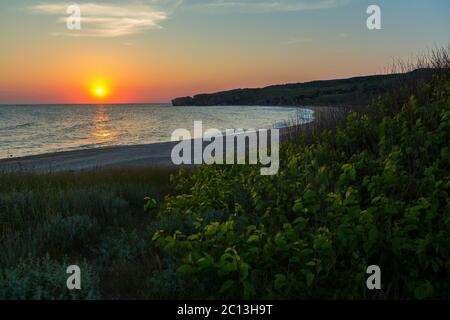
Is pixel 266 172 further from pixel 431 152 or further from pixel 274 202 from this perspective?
pixel 431 152

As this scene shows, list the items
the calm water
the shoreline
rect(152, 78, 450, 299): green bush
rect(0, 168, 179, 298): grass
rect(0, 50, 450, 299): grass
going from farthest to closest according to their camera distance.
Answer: the calm water
the shoreline
rect(0, 168, 179, 298): grass
rect(0, 50, 450, 299): grass
rect(152, 78, 450, 299): green bush

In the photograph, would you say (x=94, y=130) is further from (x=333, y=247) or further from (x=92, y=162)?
(x=333, y=247)

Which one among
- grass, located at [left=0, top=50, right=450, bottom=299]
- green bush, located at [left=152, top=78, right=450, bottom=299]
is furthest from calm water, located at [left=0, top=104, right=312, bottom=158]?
green bush, located at [left=152, top=78, right=450, bottom=299]

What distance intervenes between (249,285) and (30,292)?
2.40 metres

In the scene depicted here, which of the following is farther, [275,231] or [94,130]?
[94,130]

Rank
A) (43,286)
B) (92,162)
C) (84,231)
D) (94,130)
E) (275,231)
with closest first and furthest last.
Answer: (43,286), (275,231), (84,231), (92,162), (94,130)

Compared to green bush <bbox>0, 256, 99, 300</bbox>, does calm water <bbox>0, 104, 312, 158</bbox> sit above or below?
above

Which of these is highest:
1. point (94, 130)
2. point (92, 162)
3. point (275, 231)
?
point (94, 130)

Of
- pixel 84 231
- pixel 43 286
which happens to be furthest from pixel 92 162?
pixel 43 286

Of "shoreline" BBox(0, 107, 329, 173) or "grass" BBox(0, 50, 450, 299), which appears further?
"shoreline" BBox(0, 107, 329, 173)

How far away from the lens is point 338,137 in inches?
293

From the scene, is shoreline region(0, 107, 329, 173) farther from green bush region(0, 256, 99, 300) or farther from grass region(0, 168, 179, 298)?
green bush region(0, 256, 99, 300)

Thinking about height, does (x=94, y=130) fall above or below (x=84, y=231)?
above
